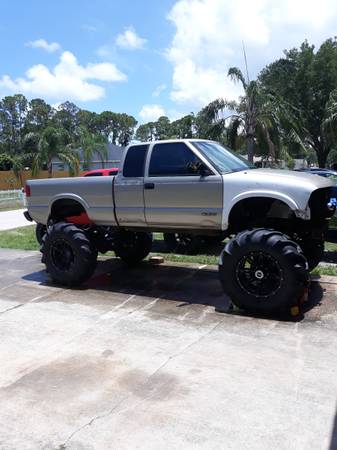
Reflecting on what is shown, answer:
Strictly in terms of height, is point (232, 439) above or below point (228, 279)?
below

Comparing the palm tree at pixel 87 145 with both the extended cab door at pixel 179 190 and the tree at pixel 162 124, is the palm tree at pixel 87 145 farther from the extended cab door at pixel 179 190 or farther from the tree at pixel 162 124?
the tree at pixel 162 124

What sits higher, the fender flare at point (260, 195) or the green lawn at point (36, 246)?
the fender flare at point (260, 195)

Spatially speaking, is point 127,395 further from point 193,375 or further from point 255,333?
point 255,333

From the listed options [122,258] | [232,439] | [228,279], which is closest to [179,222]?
[228,279]

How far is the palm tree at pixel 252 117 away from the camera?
2011 cm

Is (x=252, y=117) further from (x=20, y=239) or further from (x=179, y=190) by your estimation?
(x=179, y=190)

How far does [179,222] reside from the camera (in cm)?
627

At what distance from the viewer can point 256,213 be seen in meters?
6.17

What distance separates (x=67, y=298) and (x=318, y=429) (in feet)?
13.5

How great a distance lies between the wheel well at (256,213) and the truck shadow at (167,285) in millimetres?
1034

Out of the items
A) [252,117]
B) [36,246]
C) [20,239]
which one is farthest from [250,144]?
[36,246]

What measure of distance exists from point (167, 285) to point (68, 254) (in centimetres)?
157

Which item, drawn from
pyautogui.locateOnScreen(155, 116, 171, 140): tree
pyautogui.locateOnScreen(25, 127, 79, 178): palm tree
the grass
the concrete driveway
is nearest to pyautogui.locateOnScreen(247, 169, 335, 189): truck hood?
the concrete driveway

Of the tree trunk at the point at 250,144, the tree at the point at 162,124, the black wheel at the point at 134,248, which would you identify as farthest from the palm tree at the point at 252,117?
the tree at the point at 162,124
